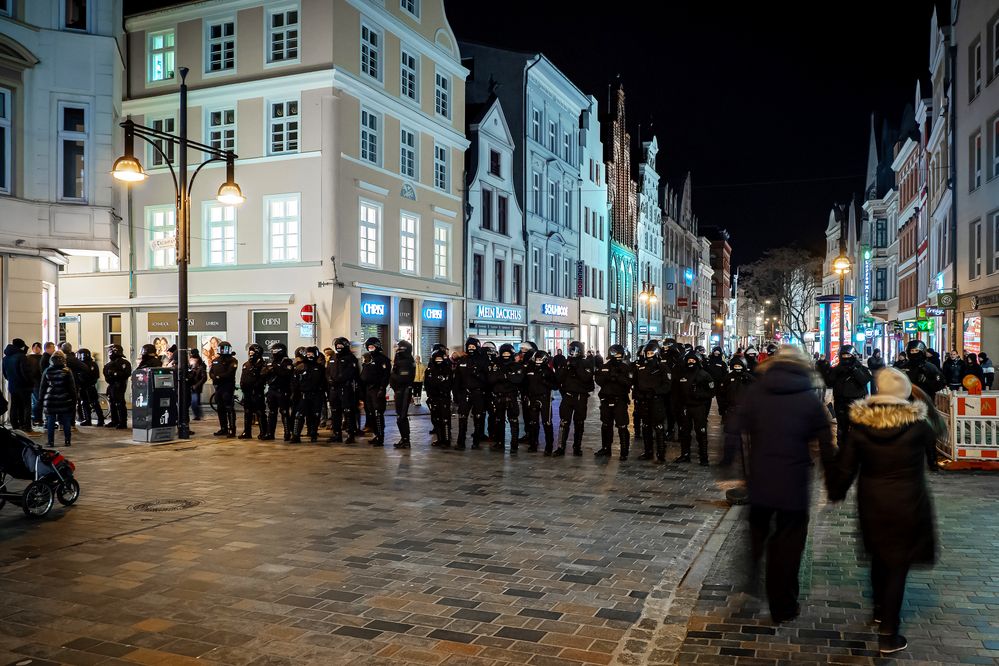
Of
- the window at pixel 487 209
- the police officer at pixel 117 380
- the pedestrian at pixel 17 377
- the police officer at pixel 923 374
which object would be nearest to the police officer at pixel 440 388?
the police officer at pixel 117 380

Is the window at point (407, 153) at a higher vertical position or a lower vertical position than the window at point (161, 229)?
higher

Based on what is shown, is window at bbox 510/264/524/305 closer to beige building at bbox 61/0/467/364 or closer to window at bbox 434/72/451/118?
window at bbox 434/72/451/118

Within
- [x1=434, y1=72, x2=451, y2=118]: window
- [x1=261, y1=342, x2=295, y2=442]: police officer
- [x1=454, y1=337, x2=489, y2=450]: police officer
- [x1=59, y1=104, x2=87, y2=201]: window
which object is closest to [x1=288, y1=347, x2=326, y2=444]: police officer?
[x1=261, y1=342, x2=295, y2=442]: police officer

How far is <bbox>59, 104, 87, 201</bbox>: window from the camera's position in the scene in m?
19.7

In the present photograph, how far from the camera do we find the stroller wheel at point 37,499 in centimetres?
888

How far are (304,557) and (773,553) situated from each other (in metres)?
3.92

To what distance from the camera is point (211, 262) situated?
27.5m

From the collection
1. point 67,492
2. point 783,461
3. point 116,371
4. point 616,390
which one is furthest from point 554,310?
point 783,461

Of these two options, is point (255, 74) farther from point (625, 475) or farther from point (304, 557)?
point (304, 557)

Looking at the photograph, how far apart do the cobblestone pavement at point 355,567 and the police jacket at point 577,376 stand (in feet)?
7.88

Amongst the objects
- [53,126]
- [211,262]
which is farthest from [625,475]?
[211,262]

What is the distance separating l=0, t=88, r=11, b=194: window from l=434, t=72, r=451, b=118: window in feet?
53.0

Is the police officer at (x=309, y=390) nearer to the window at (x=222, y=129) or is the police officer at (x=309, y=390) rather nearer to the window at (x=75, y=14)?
the window at (x=75, y=14)

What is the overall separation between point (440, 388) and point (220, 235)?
580 inches
